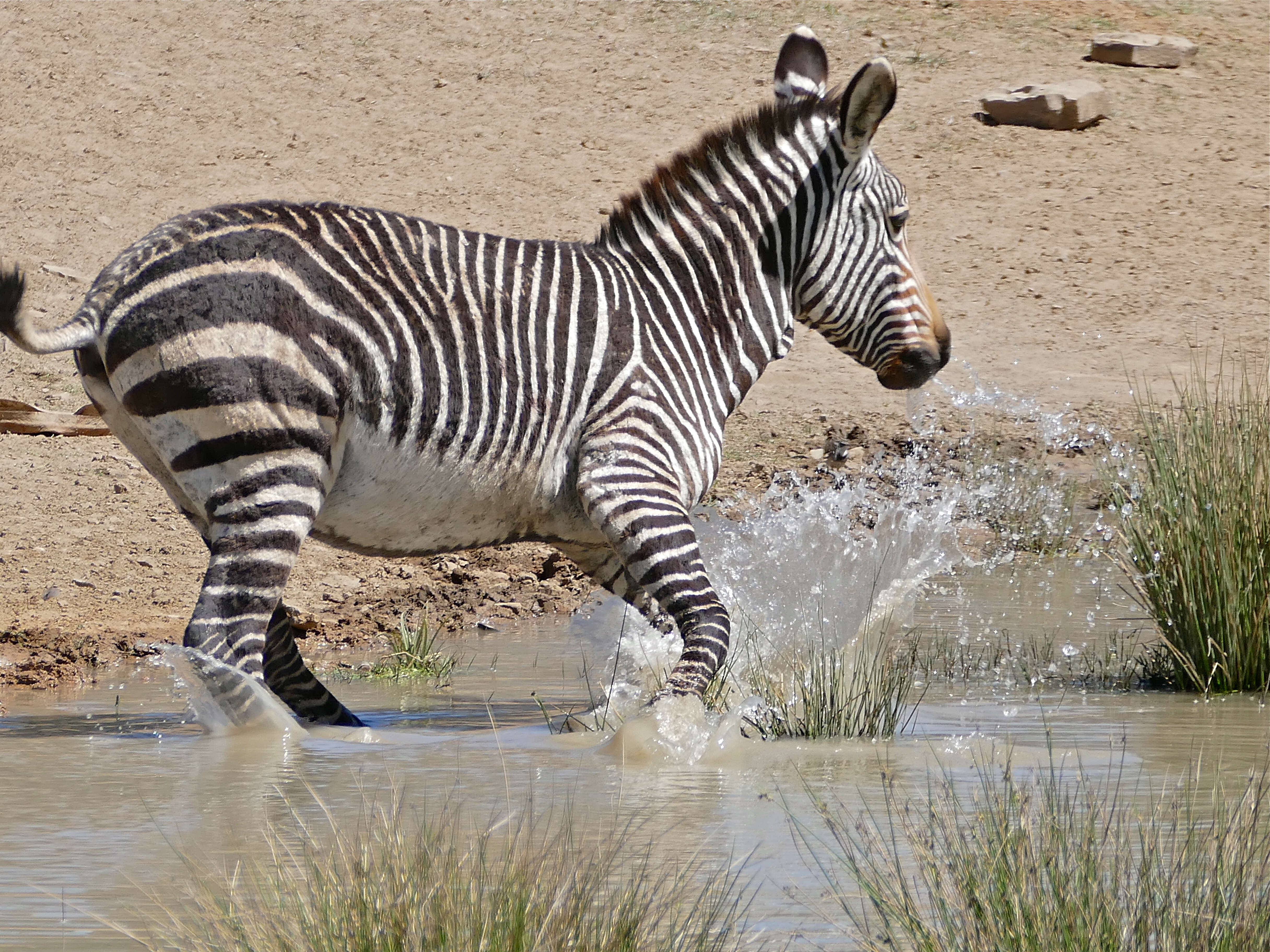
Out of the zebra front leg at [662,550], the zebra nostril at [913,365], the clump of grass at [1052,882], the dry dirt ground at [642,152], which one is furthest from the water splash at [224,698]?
the dry dirt ground at [642,152]

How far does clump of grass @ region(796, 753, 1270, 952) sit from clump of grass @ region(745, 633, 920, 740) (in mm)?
1580

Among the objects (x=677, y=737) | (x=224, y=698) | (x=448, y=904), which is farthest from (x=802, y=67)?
(x=448, y=904)

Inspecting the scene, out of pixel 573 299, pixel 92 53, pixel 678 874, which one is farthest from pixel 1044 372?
pixel 92 53

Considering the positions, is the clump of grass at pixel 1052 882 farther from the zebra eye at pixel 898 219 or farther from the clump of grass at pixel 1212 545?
the zebra eye at pixel 898 219

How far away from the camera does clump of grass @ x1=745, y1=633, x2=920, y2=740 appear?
5.19 metres

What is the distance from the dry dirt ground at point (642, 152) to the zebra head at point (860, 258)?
345cm

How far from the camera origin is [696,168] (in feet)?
19.4

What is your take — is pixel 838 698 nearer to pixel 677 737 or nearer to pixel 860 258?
pixel 677 737

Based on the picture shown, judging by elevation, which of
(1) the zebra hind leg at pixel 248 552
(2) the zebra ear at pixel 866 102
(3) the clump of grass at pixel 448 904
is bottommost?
(3) the clump of grass at pixel 448 904

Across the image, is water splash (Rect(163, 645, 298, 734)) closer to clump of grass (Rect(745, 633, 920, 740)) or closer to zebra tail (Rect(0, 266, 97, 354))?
zebra tail (Rect(0, 266, 97, 354))

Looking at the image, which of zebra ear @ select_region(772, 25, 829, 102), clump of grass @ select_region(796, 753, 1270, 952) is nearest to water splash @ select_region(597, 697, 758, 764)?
clump of grass @ select_region(796, 753, 1270, 952)

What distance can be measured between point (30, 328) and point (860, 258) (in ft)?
9.57

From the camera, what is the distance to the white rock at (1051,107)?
1912 centimetres

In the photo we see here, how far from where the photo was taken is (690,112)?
65.7ft
